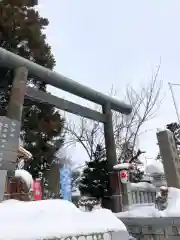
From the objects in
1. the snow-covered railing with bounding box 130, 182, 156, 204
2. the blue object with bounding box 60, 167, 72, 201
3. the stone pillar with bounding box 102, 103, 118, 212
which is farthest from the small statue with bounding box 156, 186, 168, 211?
the blue object with bounding box 60, 167, 72, 201

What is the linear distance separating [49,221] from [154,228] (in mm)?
4605

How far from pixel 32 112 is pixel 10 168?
5.11 metres

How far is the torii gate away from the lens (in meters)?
7.21

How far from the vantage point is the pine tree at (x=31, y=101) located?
11148 millimetres

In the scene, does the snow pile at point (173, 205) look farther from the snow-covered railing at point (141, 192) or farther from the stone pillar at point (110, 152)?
the stone pillar at point (110, 152)

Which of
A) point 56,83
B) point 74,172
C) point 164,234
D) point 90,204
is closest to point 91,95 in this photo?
point 56,83

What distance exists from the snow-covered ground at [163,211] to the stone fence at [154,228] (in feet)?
0.74

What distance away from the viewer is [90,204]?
715 cm

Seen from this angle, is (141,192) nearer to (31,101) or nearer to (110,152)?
(110,152)

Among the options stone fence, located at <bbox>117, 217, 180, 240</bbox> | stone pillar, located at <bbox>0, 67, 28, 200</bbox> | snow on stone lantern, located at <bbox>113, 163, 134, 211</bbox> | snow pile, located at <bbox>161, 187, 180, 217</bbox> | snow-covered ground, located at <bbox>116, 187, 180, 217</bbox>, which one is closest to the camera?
stone pillar, located at <bbox>0, 67, 28, 200</bbox>

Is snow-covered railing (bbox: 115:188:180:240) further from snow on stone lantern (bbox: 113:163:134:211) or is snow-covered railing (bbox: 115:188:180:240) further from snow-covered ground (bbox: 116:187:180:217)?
snow on stone lantern (bbox: 113:163:134:211)

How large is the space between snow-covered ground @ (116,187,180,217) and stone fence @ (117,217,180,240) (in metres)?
0.23

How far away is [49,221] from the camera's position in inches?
133

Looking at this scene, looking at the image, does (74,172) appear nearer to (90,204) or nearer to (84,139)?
(84,139)
